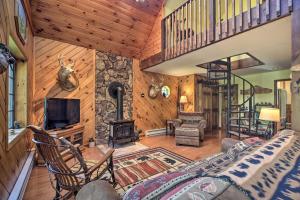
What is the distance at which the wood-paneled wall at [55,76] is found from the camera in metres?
3.55

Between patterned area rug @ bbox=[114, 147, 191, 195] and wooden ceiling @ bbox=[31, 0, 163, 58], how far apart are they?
3.20 metres

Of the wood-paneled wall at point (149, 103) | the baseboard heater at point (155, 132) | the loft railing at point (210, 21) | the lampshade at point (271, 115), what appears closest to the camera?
the loft railing at point (210, 21)

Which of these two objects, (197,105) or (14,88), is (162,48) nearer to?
(197,105)

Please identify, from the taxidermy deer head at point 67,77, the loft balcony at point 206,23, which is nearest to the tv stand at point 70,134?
the taxidermy deer head at point 67,77

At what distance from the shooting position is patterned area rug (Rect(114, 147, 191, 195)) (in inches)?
94.2

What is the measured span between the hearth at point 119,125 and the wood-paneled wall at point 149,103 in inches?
26.6

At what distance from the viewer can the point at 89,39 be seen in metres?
4.08

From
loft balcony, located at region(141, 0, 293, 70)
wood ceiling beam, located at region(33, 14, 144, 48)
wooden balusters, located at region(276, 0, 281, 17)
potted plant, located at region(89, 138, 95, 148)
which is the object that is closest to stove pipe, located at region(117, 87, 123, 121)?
potted plant, located at region(89, 138, 95, 148)

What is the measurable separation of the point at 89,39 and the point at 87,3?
0.89 metres

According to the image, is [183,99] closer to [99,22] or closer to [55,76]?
[99,22]

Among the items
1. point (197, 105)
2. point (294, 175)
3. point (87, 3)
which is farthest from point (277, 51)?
point (87, 3)

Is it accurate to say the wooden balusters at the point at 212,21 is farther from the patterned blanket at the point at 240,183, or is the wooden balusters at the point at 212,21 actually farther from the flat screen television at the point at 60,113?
the flat screen television at the point at 60,113

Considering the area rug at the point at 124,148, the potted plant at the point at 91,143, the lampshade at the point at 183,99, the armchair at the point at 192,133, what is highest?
the lampshade at the point at 183,99

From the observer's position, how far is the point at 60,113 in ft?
11.1
